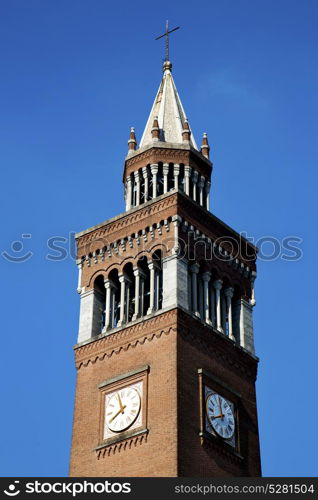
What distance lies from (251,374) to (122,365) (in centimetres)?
622

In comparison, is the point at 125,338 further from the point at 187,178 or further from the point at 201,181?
the point at 201,181

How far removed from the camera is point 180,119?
2473 inches

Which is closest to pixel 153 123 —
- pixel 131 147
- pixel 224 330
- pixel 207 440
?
pixel 131 147

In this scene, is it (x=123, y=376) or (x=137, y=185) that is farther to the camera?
(x=137, y=185)

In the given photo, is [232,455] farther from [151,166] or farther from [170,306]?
[151,166]

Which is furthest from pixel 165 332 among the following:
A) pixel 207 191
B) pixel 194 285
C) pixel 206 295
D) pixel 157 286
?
pixel 207 191

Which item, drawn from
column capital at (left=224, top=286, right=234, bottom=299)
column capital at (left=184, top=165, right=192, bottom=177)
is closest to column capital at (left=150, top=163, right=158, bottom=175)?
column capital at (left=184, top=165, right=192, bottom=177)

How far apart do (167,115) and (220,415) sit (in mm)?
17478

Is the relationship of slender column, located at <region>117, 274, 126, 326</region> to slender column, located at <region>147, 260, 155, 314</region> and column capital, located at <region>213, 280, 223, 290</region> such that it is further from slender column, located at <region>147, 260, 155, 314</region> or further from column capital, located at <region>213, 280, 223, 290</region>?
column capital, located at <region>213, 280, 223, 290</region>

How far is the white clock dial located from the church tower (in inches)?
1.9

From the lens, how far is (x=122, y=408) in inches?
2045

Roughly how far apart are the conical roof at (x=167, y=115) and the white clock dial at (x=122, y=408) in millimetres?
13875

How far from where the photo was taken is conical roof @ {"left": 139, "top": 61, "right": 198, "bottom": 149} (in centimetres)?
6166

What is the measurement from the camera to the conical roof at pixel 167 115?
6166cm
